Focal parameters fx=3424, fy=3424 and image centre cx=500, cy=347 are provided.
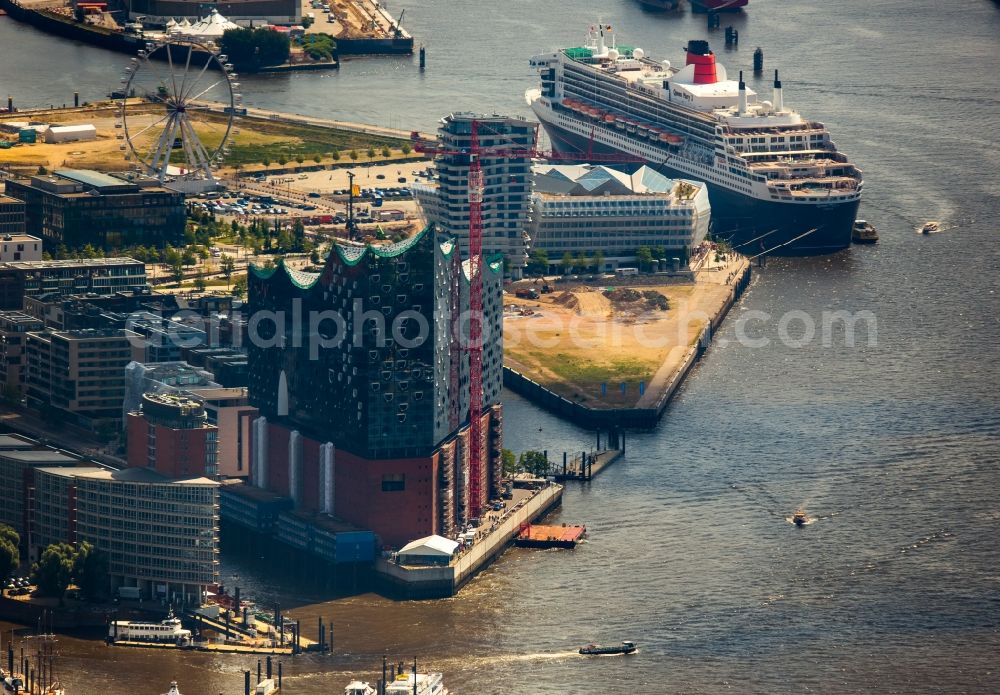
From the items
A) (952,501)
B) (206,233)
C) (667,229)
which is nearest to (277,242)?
(206,233)

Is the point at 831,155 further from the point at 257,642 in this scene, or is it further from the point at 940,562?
the point at 257,642

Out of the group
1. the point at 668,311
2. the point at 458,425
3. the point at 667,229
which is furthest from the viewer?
the point at 667,229

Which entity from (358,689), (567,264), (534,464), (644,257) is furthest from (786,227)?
(358,689)

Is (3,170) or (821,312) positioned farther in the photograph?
(3,170)

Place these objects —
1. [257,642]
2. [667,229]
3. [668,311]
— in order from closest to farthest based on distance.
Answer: [257,642], [668,311], [667,229]

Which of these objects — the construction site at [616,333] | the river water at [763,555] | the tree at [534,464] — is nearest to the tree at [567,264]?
the construction site at [616,333]

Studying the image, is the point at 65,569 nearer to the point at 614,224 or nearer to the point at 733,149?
the point at 614,224

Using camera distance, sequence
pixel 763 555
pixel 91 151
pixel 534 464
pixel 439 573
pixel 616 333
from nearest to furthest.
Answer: pixel 439 573 → pixel 763 555 → pixel 534 464 → pixel 616 333 → pixel 91 151
